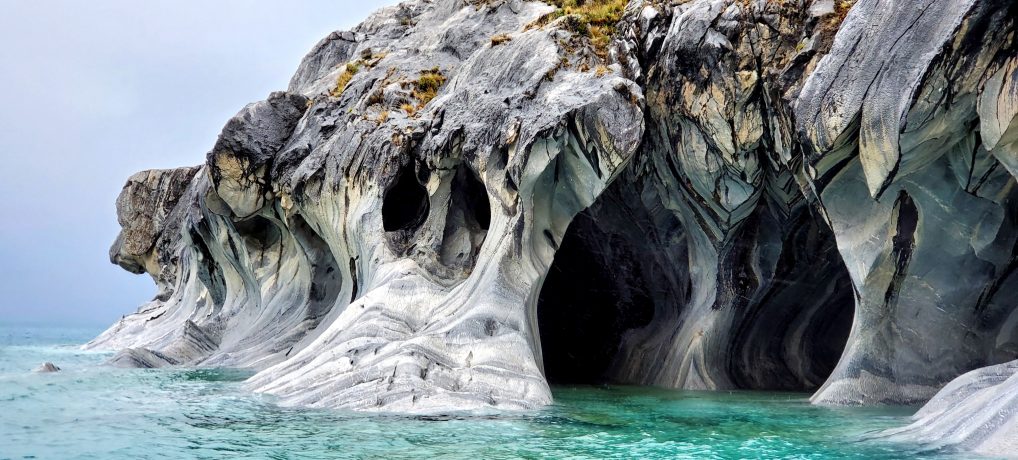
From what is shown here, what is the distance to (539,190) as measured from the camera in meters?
17.9

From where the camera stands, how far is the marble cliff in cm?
1372

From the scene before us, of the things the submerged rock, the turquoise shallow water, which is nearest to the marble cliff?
the submerged rock

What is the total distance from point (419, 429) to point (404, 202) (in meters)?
11.4

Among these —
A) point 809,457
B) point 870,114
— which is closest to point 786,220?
point 870,114

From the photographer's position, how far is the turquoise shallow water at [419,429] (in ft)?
31.6

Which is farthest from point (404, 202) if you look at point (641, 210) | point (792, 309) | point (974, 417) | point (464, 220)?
point (974, 417)

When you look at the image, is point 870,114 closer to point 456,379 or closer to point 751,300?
point 751,300

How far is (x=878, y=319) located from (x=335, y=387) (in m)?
9.76

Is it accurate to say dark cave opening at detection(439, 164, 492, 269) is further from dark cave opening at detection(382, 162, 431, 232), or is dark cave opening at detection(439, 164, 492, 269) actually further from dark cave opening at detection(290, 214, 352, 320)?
dark cave opening at detection(290, 214, 352, 320)

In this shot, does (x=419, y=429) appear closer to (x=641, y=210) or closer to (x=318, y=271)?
(x=641, y=210)

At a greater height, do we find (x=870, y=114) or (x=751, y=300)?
(x=870, y=114)

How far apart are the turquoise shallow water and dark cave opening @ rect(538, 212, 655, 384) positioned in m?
6.52

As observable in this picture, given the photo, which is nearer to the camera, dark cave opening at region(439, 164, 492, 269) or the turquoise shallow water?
the turquoise shallow water

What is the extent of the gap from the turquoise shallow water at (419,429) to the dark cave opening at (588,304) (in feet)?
21.4
